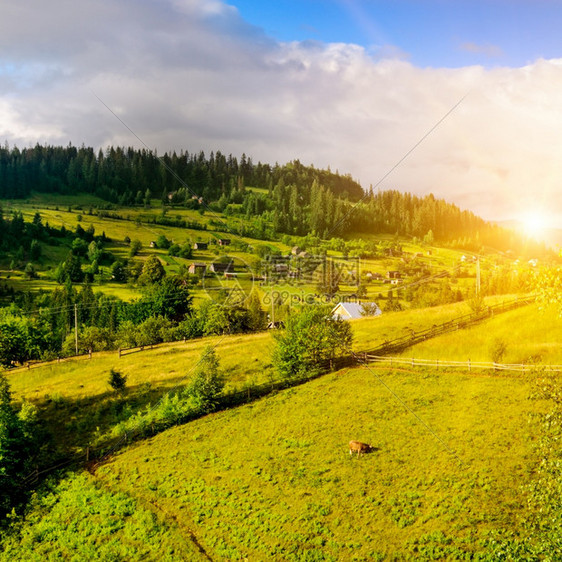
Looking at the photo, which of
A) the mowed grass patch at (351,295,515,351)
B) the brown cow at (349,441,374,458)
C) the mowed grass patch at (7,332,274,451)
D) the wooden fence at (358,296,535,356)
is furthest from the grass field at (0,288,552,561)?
the mowed grass patch at (351,295,515,351)

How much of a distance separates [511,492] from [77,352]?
2687 inches

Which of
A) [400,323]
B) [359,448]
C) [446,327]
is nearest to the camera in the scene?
[359,448]

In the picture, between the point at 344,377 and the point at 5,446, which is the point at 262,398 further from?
the point at 5,446

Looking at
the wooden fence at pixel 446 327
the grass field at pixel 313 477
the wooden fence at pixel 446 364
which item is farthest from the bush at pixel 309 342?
the wooden fence at pixel 446 327

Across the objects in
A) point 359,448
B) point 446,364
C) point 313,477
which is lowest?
point 313,477

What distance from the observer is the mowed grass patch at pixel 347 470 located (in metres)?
21.3

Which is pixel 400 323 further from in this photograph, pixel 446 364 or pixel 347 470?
pixel 347 470

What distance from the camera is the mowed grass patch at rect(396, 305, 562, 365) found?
138ft

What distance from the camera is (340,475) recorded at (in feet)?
87.6

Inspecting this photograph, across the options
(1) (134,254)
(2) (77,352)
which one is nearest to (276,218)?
(1) (134,254)

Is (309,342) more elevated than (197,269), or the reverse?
(197,269)

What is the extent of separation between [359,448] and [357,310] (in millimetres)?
59055

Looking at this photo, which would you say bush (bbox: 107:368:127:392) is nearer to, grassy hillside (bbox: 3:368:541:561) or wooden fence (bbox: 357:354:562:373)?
grassy hillside (bbox: 3:368:541:561)

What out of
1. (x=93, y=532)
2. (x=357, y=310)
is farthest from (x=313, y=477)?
(x=357, y=310)
